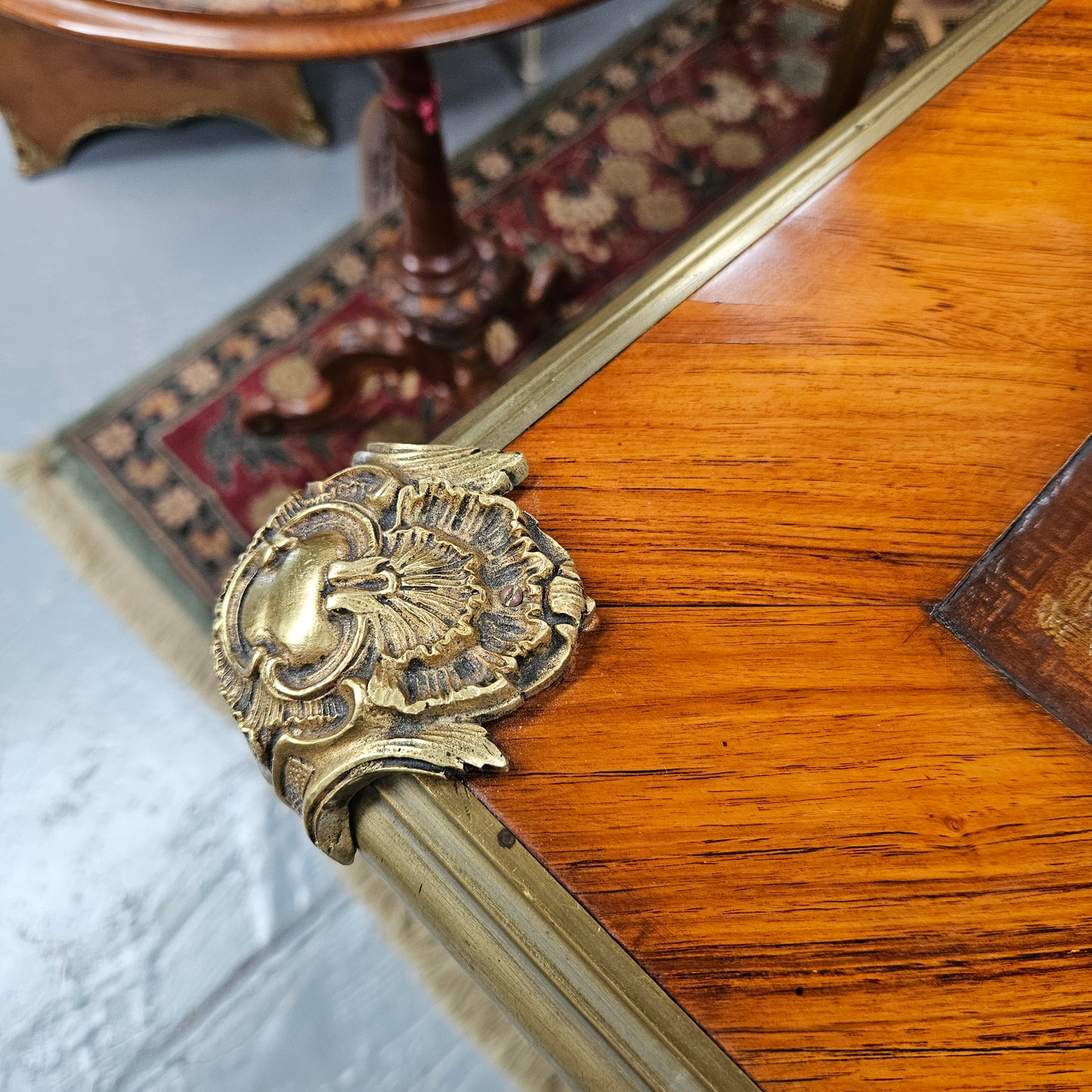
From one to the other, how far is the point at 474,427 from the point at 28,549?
0.86m

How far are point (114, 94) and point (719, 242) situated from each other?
1.16 meters

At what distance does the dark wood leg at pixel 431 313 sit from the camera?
3.31 ft

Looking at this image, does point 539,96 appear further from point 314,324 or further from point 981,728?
point 981,728

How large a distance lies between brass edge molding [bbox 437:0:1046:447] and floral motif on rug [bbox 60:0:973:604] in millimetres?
624

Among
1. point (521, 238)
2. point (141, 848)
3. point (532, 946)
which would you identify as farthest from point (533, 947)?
point (521, 238)

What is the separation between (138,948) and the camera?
0.91m

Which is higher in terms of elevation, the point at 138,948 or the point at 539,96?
the point at 539,96

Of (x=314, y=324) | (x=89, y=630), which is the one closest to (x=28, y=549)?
(x=89, y=630)

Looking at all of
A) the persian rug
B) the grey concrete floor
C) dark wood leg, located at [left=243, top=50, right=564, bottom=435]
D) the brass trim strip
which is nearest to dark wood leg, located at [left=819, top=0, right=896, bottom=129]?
the persian rug

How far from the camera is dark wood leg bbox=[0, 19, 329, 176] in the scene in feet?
4.01

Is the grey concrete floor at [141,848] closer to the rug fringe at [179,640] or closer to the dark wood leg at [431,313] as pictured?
the rug fringe at [179,640]

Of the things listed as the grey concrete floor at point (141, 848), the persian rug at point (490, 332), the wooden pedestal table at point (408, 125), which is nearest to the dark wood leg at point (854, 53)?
the wooden pedestal table at point (408, 125)

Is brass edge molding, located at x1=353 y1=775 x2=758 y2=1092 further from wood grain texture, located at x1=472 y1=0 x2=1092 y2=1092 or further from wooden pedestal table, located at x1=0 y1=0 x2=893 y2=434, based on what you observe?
wooden pedestal table, located at x1=0 y1=0 x2=893 y2=434

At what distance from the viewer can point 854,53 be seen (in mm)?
984
